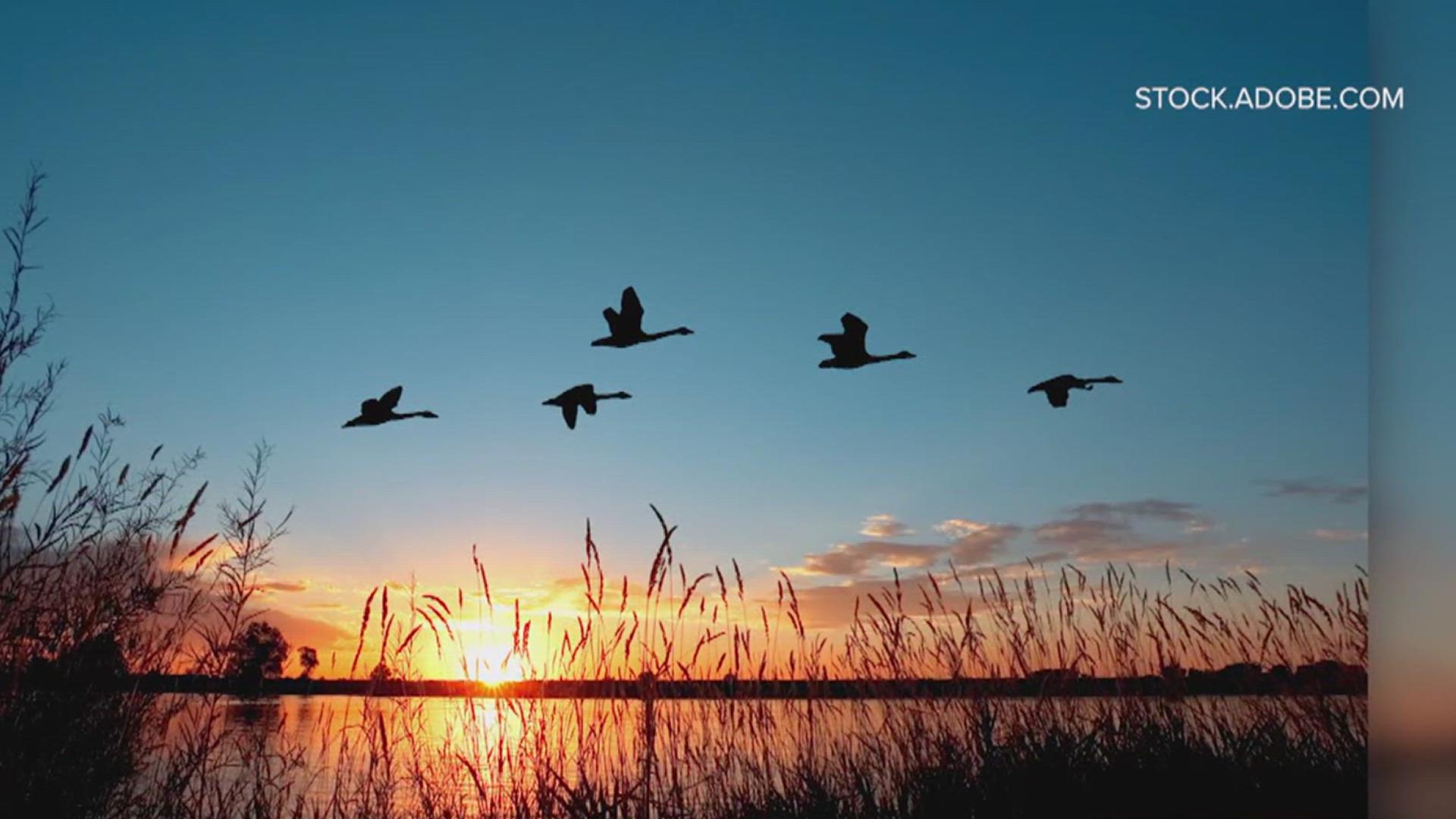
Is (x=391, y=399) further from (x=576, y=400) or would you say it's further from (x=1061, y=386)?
(x=1061, y=386)

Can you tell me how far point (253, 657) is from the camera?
14.4 feet

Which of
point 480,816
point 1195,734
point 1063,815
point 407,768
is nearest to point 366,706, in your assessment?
point 407,768

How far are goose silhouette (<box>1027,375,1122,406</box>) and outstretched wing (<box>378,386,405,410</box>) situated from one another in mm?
3084

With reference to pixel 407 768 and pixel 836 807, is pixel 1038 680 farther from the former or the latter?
pixel 407 768

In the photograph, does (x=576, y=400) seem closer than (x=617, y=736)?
No

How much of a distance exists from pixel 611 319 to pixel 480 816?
242 cm

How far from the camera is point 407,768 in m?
4.47

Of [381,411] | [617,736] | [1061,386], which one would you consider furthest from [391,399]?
[1061,386]

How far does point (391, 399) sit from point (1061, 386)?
3294 millimetres

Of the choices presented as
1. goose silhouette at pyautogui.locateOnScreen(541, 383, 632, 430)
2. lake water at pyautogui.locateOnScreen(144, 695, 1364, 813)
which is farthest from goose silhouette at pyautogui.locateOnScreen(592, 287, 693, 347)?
lake water at pyautogui.locateOnScreen(144, 695, 1364, 813)

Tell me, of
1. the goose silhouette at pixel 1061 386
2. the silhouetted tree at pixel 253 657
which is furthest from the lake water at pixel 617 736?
the goose silhouette at pixel 1061 386

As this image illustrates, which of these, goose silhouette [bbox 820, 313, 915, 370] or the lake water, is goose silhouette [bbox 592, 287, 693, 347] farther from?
the lake water

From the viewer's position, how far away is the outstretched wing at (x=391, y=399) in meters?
5.23

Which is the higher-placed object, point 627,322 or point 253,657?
point 627,322
